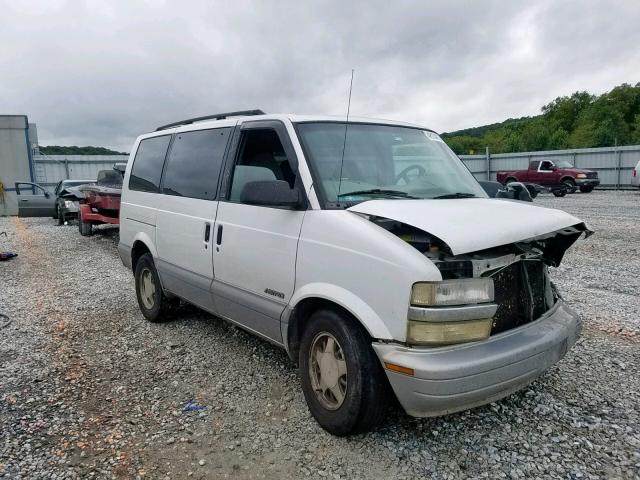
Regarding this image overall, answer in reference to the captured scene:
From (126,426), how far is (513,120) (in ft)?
298

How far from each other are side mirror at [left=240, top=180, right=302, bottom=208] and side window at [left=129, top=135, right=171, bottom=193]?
2196 millimetres

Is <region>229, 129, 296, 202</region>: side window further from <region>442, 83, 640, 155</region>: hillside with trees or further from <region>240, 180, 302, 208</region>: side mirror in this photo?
<region>442, 83, 640, 155</region>: hillside with trees

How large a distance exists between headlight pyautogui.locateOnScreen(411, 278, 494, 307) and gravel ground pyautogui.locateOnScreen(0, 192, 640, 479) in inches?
36.6

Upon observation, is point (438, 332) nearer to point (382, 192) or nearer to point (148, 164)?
point (382, 192)

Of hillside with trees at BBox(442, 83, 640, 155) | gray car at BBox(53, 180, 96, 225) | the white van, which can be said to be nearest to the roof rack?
the white van

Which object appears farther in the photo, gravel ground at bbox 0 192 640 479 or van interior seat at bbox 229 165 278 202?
van interior seat at bbox 229 165 278 202

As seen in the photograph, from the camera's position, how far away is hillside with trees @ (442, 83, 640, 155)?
42.1 m

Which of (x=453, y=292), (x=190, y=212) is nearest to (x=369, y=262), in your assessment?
(x=453, y=292)

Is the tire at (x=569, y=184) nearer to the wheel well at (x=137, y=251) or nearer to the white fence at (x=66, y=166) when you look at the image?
the white fence at (x=66, y=166)

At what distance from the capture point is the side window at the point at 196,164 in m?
4.04

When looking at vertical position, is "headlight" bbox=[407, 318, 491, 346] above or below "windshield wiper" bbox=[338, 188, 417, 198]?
below

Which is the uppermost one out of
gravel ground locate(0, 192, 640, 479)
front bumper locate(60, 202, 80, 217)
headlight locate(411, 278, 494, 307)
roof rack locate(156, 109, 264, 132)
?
roof rack locate(156, 109, 264, 132)

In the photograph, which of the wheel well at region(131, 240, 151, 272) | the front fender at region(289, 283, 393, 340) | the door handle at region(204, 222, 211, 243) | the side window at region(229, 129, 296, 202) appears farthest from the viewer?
the wheel well at region(131, 240, 151, 272)

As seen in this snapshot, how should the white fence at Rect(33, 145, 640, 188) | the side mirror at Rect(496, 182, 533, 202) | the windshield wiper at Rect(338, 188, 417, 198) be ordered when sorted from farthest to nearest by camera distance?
the white fence at Rect(33, 145, 640, 188) < the side mirror at Rect(496, 182, 533, 202) < the windshield wiper at Rect(338, 188, 417, 198)
